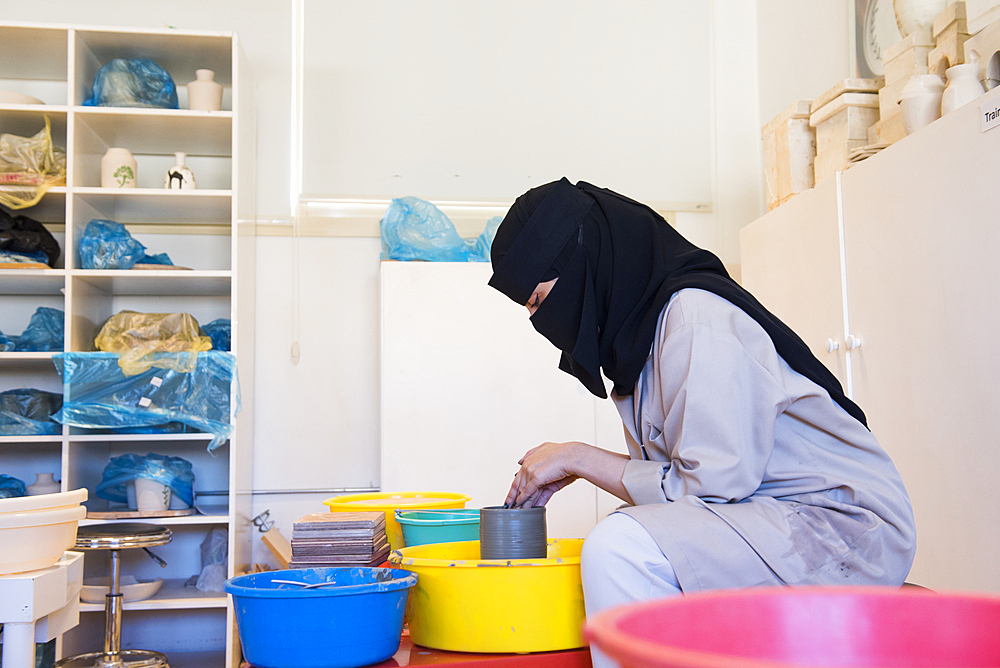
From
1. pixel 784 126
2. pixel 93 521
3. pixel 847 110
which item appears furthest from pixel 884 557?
pixel 93 521

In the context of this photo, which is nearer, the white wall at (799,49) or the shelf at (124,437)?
the shelf at (124,437)

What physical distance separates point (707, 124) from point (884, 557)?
2979 mm

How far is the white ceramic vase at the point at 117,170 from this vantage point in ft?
10.2

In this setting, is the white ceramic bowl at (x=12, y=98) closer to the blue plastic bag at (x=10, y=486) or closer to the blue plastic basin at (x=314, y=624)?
the blue plastic bag at (x=10, y=486)

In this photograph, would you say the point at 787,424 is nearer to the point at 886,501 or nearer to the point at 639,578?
the point at 886,501

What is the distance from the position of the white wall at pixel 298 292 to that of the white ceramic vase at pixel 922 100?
1.23m

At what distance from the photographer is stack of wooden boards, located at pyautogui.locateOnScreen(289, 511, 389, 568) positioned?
138 cm

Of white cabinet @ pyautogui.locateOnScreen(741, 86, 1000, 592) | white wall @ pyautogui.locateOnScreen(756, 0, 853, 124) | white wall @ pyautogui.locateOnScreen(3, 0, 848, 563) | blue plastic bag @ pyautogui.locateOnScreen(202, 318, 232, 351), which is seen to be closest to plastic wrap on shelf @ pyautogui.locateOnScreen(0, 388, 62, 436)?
blue plastic bag @ pyautogui.locateOnScreen(202, 318, 232, 351)

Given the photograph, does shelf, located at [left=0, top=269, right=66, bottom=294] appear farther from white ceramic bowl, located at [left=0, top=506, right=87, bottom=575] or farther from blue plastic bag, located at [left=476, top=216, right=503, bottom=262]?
blue plastic bag, located at [left=476, top=216, right=503, bottom=262]

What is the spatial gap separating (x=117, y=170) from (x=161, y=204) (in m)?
0.20

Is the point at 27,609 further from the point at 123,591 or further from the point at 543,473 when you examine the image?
the point at 123,591

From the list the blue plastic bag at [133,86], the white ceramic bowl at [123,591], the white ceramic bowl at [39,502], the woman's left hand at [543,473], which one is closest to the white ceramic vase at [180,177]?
the blue plastic bag at [133,86]

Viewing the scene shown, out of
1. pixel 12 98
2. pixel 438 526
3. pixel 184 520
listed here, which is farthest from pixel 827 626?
pixel 12 98

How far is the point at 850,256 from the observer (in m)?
2.41
